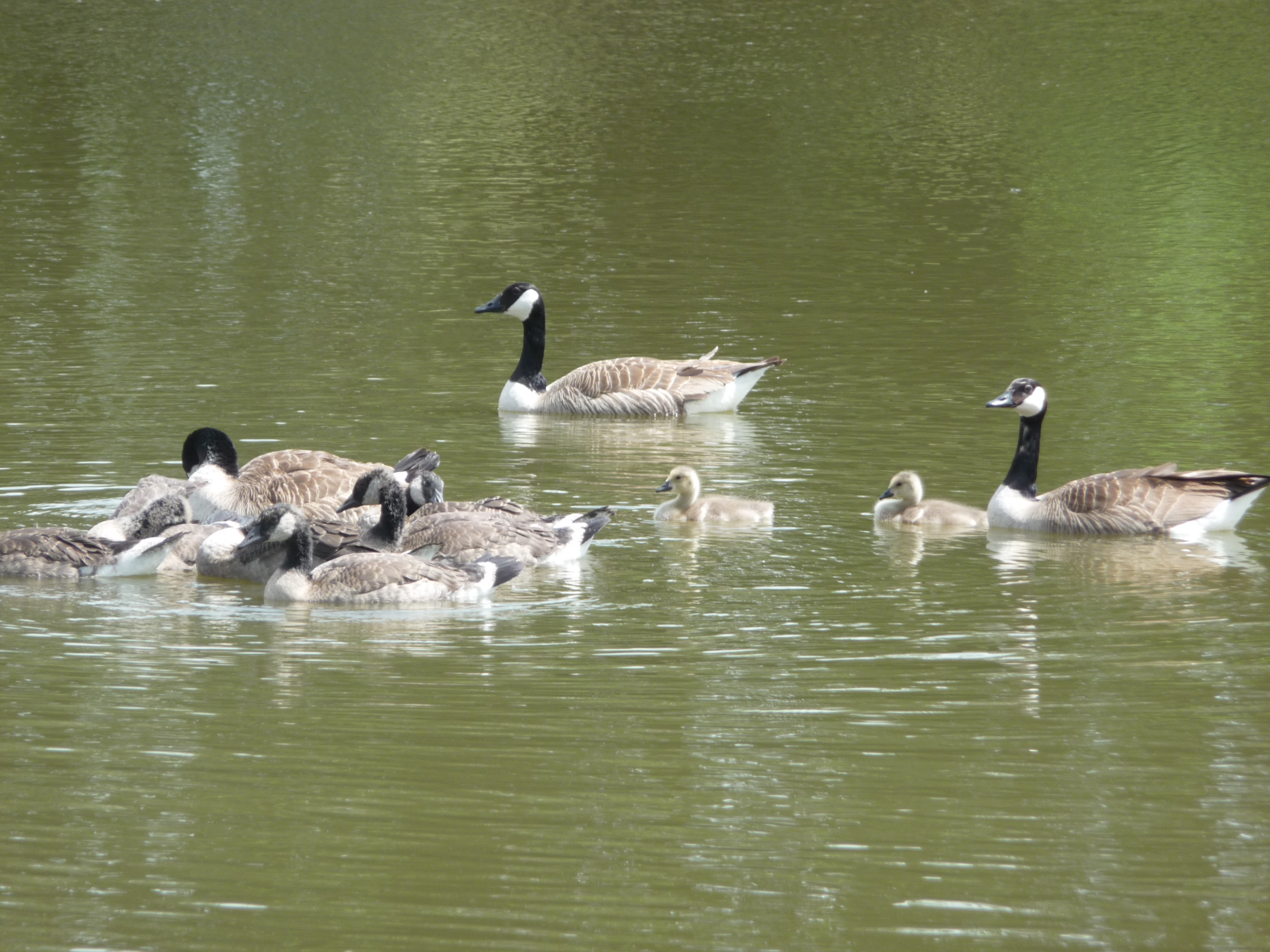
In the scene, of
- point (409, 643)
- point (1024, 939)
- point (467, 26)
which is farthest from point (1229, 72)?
point (1024, 939)

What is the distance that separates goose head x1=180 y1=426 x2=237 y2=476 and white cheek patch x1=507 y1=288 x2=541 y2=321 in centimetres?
664

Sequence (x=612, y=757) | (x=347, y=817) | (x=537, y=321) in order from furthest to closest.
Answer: (x=537, y=321), (x=612, y=757), (x=347, y=817)

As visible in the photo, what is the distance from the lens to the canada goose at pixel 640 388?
64.1 feet

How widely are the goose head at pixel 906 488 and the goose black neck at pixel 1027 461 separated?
2.42 ft

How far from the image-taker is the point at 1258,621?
11.4 m

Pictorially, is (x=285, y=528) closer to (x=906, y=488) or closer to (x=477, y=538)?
(x=477, y=538)

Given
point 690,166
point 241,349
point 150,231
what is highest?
point 690,166

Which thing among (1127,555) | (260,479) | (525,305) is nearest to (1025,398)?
(1127,555)

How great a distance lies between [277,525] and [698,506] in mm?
3514

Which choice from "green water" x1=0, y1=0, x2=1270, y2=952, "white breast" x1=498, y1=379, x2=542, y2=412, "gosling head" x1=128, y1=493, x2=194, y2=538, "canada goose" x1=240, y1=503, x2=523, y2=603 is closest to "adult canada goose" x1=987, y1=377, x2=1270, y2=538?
"green water" x1=0, y1=0, x2=1270, y2=952

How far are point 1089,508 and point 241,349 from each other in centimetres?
1101

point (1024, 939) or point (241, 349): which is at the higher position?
point (241, 349)

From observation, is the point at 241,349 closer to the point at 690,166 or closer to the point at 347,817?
the point at 347,817

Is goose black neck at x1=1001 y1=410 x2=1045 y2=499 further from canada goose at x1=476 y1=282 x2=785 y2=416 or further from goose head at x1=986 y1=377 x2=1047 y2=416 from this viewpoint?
canada goose at x1=476 y1=282 x2=785 y2=416
